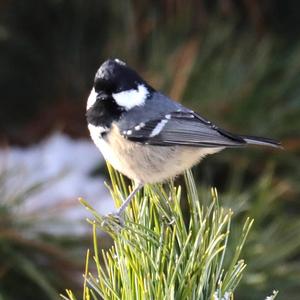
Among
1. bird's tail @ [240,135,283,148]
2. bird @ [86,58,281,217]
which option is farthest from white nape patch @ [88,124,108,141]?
bird's tail @ [240,135,283,148]

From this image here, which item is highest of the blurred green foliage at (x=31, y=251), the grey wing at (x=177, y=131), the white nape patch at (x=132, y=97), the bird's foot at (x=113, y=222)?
the white nape patch at (x=132, y=97)

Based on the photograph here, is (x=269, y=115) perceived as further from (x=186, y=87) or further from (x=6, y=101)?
(x=6, y=101)

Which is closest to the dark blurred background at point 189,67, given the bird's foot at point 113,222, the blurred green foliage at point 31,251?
the blurred green foliage at point 31,251

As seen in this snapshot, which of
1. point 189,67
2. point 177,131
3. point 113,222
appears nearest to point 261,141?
point 177,131

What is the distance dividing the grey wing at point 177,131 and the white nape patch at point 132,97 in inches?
1.2

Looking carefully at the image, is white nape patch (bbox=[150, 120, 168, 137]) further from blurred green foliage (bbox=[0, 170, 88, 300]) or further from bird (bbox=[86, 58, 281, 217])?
blurred green foliage (bbox=[0, 170, 88, 300])

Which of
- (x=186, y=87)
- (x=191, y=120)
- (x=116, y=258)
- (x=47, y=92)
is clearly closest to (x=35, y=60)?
(x=47, y=92)

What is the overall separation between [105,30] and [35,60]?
0.16 metres

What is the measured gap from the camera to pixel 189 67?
61.2 inches

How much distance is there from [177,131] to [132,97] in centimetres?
9

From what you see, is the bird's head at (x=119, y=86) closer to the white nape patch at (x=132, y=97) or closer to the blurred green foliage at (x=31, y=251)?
the white nape patch at (x=132, y=97)

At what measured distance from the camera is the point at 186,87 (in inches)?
61.1

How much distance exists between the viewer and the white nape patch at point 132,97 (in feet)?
3.81

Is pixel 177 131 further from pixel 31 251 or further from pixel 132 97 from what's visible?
pixel 31 251
